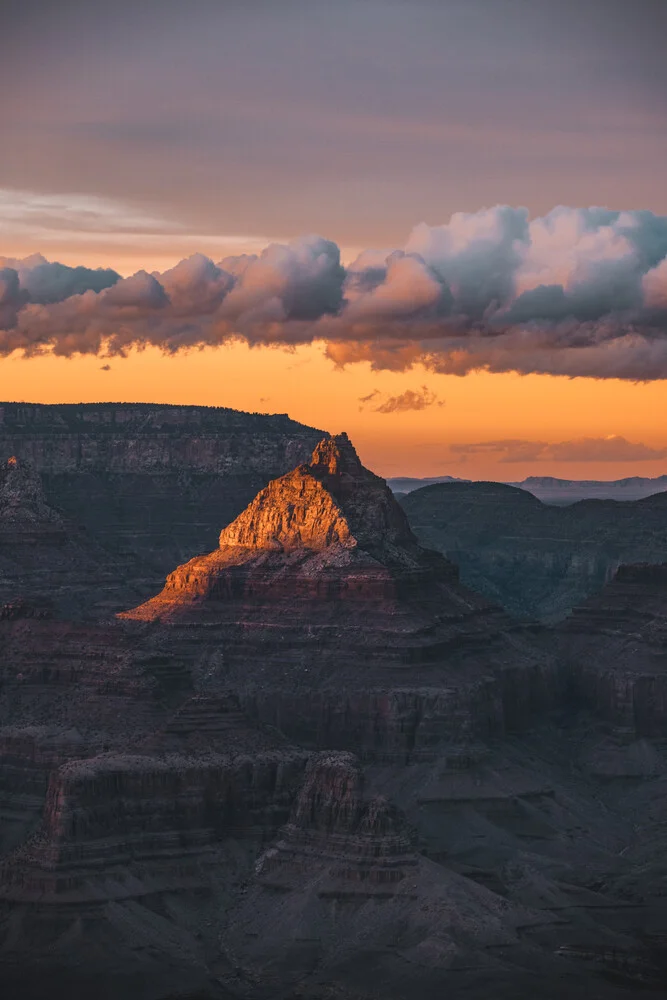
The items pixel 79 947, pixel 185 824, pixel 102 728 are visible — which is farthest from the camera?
pixel 102 728

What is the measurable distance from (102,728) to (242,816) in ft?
43.8

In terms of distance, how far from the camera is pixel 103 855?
17588cm

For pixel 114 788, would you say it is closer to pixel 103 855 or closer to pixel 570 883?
pixel 103 855

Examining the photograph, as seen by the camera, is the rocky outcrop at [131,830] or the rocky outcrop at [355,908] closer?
the rocky outcrop at [355,908]

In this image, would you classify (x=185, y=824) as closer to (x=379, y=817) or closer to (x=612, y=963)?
(x=379, y=817)

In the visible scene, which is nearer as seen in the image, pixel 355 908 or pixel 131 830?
pixel 355 908

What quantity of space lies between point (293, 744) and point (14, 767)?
592 inches

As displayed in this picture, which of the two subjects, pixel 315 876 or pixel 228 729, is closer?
pixel 315 876

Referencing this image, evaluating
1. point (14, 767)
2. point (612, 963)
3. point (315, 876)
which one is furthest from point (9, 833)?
point (612, 963)

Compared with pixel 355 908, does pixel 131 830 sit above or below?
above

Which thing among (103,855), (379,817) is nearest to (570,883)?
(379,817)

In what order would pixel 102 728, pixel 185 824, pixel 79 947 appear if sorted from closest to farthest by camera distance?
1. pixel 79 947
2. pixel 185 824
3. pixel 102 728

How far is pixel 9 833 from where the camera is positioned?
188m

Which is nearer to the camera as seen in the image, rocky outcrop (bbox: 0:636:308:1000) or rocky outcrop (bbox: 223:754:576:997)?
rocky outcrop (bbox: 223:754:576:997)
